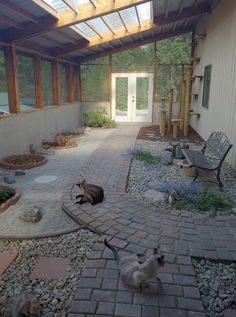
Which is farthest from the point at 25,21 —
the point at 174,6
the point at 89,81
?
the point at 89,81

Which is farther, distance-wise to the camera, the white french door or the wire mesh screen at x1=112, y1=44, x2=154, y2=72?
the white french door

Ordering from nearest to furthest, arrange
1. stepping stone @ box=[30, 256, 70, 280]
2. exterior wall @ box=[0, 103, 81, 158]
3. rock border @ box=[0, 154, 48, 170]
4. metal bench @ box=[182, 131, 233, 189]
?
stepping stone @ box=[30, 256, 70, 280]
metal bench @ box=[182, 131, 233, 189]
rock border @ box=[0, 154, 48, 170]
exterior wall @ box=[0, 103, 81, 158]

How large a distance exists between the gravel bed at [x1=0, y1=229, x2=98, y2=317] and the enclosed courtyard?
11 millimetres

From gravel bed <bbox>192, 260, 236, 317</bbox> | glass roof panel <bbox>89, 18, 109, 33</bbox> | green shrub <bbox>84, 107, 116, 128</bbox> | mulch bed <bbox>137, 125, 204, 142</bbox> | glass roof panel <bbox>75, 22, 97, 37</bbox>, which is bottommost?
gravel bed <bbox>192, 260, 236, 317</bbox>

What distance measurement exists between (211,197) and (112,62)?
898 cm

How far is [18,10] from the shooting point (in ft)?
15.6

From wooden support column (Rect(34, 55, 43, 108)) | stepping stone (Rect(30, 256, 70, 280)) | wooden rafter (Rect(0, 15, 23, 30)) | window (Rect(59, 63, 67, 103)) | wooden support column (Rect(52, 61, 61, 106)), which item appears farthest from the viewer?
window (Rect(59, 63, 67, 103))

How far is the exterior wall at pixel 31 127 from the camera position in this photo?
18.7 feet

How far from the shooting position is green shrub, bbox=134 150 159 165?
18.8 ft

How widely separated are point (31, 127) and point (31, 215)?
3.95 metres

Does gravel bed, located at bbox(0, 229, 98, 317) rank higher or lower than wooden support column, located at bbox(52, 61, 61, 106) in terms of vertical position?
lower

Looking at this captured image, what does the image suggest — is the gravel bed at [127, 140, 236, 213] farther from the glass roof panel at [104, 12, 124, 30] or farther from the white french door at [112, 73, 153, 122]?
the white french door at [112, 73, 153, 122]

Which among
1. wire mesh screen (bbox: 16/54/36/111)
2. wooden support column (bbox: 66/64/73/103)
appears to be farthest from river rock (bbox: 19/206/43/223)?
wooden support column (bbox: 66/64/73/103)

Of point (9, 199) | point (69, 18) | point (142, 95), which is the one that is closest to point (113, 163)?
point (9, 199)
